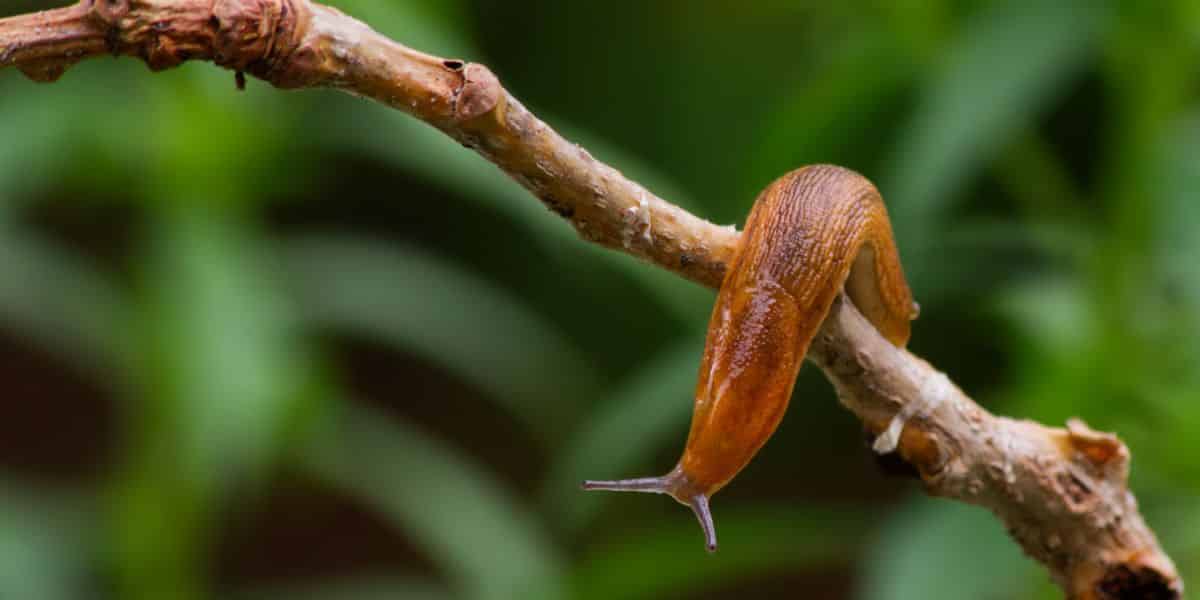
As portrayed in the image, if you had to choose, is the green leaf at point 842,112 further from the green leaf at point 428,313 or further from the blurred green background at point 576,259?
the green leaf at point 428,313

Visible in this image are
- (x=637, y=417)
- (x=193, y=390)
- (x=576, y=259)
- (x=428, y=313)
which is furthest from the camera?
(x=576, y=259)

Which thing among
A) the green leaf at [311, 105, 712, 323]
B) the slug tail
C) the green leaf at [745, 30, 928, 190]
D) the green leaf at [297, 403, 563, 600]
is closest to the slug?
the slug tail

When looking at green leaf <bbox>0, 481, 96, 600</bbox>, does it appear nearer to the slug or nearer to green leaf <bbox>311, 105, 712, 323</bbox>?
green leaf <bbox>311, 105, 712, 323</bbox>

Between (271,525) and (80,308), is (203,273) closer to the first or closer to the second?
(80,308)

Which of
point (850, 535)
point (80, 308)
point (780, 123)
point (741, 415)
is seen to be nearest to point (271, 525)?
point (80, 308)

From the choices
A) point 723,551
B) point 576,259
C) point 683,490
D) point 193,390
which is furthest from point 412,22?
point 576,259

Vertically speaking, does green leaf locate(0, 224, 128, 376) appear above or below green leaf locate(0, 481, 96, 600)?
above

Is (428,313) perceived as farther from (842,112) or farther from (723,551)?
(842,112)
